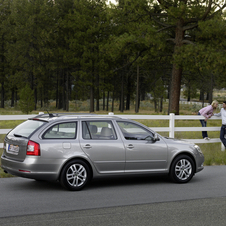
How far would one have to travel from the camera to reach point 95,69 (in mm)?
50875

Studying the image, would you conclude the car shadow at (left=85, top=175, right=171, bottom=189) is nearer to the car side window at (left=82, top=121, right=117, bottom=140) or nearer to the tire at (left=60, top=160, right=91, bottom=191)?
the tire at (left=60, top=160, right=91, bottom=191)

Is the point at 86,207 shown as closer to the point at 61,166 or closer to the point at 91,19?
the point at 61,166

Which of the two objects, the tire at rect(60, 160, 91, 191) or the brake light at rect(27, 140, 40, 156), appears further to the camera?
the tire at rect(60, 160, 91, 191)

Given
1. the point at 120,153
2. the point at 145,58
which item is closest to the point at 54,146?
the point at 120,153

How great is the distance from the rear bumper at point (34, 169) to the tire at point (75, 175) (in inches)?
6.9

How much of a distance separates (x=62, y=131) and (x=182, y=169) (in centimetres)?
284

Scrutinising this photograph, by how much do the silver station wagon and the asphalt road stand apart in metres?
0.36

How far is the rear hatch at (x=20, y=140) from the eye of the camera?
298 inches

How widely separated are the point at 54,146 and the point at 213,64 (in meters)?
19.7

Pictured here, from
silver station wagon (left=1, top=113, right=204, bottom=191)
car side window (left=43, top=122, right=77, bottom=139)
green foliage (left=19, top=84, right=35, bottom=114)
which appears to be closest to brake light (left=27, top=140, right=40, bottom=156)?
silver station wagon (left=1, top=113, right=204, bottom=191)

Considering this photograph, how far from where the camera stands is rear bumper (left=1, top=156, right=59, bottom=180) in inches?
293

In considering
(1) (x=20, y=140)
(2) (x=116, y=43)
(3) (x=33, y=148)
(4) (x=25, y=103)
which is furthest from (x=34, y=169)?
(4) (x=25, y=103)

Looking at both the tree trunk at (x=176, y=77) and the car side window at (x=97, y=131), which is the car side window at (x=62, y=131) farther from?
the tree trunk at (x=176, y=77)

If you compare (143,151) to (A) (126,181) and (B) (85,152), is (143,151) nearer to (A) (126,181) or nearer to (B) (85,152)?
(A) (126,181)
